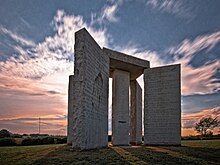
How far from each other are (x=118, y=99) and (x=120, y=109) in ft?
1.97

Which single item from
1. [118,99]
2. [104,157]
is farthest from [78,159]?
[118,99]

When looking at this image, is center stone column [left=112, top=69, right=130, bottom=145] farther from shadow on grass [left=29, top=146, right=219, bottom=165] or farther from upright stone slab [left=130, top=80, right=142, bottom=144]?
shadow on grass [left=29, top=146, right=219, bottom=165]

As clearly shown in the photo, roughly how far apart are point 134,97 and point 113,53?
4529 mm

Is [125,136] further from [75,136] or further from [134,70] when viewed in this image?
[75,136]

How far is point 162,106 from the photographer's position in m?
13.0

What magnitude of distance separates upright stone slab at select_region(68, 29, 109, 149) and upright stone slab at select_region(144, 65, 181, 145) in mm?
3425

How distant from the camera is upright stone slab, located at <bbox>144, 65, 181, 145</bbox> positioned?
12703mm

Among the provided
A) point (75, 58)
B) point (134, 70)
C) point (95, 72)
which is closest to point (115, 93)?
point (134, 70)

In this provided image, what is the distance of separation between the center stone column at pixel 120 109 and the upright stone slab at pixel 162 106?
1.34 m

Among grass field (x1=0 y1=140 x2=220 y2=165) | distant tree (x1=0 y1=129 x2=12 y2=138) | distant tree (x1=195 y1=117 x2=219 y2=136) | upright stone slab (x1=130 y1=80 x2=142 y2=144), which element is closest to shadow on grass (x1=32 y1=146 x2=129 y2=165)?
A: grass field (x1=0 y1=140 x2=220 y2=165)

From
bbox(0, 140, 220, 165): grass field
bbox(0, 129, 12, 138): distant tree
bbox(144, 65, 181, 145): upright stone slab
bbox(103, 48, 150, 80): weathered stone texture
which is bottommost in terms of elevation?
bbox(0, 129, 12, 138): distant tree

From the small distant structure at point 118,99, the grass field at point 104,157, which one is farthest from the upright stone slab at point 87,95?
the grass field at point 104,157

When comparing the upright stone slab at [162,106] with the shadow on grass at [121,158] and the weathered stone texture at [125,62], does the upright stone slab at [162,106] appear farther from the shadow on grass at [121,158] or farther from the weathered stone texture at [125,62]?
the shadow on grass at [121,158]

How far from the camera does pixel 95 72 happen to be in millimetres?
9883
